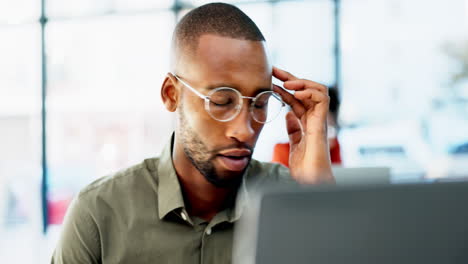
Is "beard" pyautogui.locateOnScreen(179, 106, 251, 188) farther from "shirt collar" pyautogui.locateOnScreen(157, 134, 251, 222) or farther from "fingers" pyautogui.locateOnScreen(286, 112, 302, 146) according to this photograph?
"fingers" pyautogui.locateOnScreen(286, 112, 302, 146)

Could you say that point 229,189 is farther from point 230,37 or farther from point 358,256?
point 358,256

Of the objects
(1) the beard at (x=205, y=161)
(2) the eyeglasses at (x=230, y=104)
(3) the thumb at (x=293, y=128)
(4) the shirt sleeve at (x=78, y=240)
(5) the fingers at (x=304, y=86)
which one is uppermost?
(5) the fingers at (x=304, y=86)

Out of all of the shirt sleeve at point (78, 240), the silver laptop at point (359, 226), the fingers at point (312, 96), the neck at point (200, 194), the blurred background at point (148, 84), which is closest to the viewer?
the silver laptop at point (359, 226)

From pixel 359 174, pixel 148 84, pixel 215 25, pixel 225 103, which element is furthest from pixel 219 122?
pixel 148 84

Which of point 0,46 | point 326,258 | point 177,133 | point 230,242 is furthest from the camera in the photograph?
point 0,46

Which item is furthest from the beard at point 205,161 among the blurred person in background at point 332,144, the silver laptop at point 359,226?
the blurred person in background at point 332,144

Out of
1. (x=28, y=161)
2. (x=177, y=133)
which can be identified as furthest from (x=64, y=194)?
(x=177, y=133)

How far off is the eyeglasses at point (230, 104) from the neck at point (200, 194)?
6.6 inches

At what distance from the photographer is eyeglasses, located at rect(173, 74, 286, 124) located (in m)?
1.00

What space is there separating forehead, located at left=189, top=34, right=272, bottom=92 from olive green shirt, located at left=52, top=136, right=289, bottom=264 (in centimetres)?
29

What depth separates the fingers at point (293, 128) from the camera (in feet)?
4.23

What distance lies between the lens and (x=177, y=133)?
3.78 feet

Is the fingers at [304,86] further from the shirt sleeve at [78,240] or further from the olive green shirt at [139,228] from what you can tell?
the shirt sleeve at [78,240]

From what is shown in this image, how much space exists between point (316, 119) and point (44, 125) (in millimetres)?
4703
